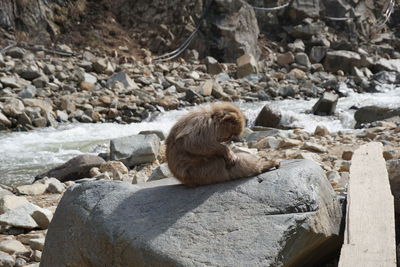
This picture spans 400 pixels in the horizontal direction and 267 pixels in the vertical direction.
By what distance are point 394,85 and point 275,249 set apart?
55.5 feet

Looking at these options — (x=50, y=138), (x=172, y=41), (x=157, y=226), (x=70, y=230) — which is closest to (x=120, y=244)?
(x=157, y=226)

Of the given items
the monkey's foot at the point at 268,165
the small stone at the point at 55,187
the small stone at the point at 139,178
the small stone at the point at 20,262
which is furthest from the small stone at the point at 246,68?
the monkey's foot at the point at 268,165

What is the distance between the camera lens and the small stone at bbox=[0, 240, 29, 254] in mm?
4965

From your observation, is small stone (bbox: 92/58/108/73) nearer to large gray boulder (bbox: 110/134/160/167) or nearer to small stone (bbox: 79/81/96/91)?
small stone (bbox: 79/81/96/91)

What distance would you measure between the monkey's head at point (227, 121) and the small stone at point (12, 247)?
90.4 inches

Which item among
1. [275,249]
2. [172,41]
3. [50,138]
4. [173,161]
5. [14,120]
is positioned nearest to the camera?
[275,249]

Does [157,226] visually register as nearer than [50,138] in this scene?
Yes

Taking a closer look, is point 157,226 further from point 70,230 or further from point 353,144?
point 353,144

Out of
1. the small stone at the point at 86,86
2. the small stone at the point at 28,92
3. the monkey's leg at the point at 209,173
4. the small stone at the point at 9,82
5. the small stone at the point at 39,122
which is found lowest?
the small stone at the point at 39,122

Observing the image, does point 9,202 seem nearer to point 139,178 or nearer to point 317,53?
point 139,178

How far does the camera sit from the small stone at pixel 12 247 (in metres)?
4.96

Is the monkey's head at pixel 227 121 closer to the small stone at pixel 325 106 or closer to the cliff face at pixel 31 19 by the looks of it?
the small stone at pixel 325 106

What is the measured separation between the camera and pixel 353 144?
28.4ft

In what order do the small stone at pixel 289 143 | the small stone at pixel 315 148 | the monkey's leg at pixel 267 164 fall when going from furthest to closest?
1. the small stone at pixel 289 143
2. the small stone at pixel 315 148
3. the monkey's leg at pixel 267 164
